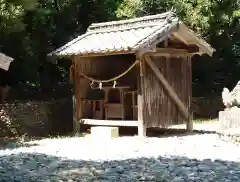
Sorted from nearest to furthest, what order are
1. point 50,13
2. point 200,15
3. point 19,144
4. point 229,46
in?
1. point 19,144
2. point 50,13
3. point 200,15
4. point 229,46

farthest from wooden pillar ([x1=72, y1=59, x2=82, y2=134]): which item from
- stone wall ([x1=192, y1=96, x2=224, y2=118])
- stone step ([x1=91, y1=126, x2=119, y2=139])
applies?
stone wall ([x1=192, y1=96, x2=224, y2=118])

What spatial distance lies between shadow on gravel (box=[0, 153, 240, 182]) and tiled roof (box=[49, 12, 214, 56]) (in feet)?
12.6

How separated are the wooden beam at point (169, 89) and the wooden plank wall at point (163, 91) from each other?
10cm

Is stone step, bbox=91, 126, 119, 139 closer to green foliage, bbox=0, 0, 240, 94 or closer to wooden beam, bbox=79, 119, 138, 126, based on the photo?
wooden beam, bbox=79, 119, 138, 126

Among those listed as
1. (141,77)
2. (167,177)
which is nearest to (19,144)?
(141,77)

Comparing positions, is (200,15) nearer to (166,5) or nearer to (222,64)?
(166,5)

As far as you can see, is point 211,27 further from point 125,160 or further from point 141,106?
point 125,160

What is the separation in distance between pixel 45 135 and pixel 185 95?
4473 mm

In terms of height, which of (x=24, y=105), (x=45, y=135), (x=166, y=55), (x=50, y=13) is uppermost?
(x=50, y=13)

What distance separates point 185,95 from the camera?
14.2 m

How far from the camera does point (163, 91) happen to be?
1341 centimetres

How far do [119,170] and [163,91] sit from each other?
5.67 meters

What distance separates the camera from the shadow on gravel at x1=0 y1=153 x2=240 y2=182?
7.37 meters

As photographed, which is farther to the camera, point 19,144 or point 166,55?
point 166,55
